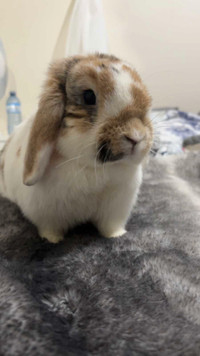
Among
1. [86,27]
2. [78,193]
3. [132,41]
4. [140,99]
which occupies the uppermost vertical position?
[86,27]

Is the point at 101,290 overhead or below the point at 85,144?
below

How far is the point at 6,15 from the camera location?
92.9 inches

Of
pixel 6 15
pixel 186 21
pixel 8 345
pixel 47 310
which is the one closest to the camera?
pixel 8 345

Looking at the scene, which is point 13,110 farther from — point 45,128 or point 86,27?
point 45,128

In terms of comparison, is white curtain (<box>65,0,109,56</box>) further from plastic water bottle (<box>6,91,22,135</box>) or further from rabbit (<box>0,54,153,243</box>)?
rabbit (<box>0,54,153,243</box>)

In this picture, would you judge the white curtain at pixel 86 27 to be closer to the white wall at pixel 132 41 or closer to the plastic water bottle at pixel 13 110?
the white wall at pixel 132 41

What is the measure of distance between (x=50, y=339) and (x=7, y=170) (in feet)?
2.31

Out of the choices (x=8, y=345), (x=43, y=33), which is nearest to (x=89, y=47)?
(x=43, y=33)

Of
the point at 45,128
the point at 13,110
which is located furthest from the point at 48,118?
the point at 13,110

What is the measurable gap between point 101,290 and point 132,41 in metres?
2.46

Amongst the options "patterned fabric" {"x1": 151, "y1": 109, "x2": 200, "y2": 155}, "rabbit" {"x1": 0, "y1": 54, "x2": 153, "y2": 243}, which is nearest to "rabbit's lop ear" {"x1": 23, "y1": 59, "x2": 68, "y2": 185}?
"rabbit" {"x1": 0, "y1": 54, "x2": 153, "y2": 243}

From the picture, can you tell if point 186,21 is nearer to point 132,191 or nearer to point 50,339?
point 132,191

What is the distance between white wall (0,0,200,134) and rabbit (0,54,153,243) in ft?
5.89

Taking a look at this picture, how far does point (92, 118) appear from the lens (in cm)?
74
